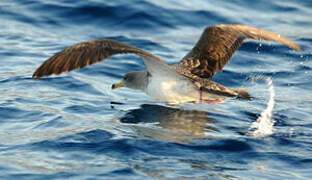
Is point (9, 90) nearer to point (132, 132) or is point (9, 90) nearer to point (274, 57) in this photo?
point (132, 132)

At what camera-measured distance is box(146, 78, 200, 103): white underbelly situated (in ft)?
25.3

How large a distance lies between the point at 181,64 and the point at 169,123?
143 cm

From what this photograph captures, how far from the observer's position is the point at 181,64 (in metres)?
8.38

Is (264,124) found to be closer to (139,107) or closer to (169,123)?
(169,123)

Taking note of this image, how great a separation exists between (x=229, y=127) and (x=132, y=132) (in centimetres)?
150

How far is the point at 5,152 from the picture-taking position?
19.5 feet

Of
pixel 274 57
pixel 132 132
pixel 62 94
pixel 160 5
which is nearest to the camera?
pixel 132 132

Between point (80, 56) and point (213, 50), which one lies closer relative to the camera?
point (80, 56)

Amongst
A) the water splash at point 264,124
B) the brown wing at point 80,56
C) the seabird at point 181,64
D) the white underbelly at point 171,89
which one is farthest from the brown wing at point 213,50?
the brown wing at point 80,56

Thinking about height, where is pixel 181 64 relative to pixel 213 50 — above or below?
below

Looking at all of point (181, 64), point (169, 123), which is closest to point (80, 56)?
point (169, 123)

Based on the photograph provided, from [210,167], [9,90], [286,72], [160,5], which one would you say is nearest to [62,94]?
[9,90]

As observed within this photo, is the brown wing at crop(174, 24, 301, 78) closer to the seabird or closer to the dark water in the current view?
the seabird

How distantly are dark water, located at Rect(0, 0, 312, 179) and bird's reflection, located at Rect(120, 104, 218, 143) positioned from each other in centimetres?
2
